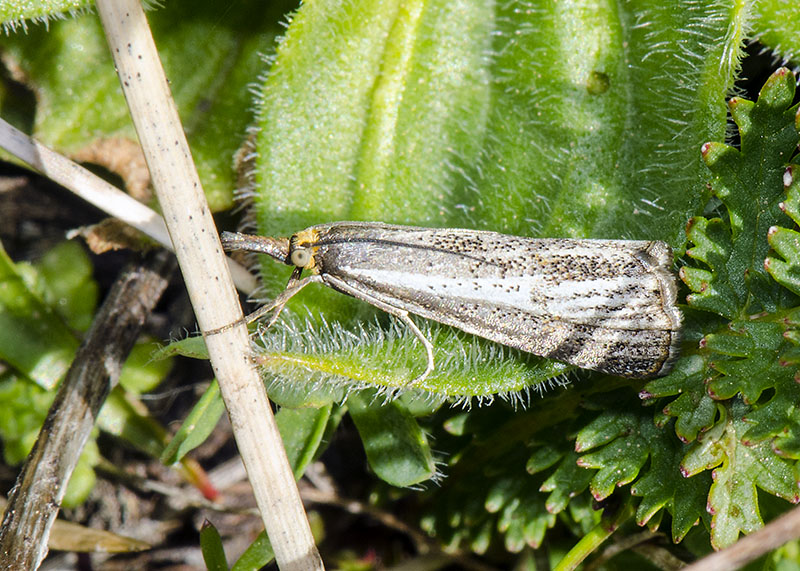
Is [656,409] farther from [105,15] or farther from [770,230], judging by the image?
[105,15]

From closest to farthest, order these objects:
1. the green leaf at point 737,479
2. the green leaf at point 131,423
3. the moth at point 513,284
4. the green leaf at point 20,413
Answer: the green leaf at point 737,479, the moth at point 513,284, the green leaf at point 20,413, the green leaf at point 131,423

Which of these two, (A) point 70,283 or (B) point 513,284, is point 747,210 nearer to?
(B) point 513,284

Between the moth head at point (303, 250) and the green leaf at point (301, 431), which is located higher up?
the moth head at point (303, 250)

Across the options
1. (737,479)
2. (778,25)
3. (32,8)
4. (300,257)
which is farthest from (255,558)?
(778,25)

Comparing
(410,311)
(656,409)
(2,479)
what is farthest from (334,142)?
(2,479)

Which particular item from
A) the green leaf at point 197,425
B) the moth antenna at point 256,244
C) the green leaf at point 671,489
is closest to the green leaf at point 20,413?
the green leaf at point 197,425

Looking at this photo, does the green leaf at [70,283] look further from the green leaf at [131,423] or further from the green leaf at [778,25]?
the green leaf at [778,25]

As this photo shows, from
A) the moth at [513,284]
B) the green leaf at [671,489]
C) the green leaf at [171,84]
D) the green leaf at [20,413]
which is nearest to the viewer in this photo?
the green leaf at [671,489]
